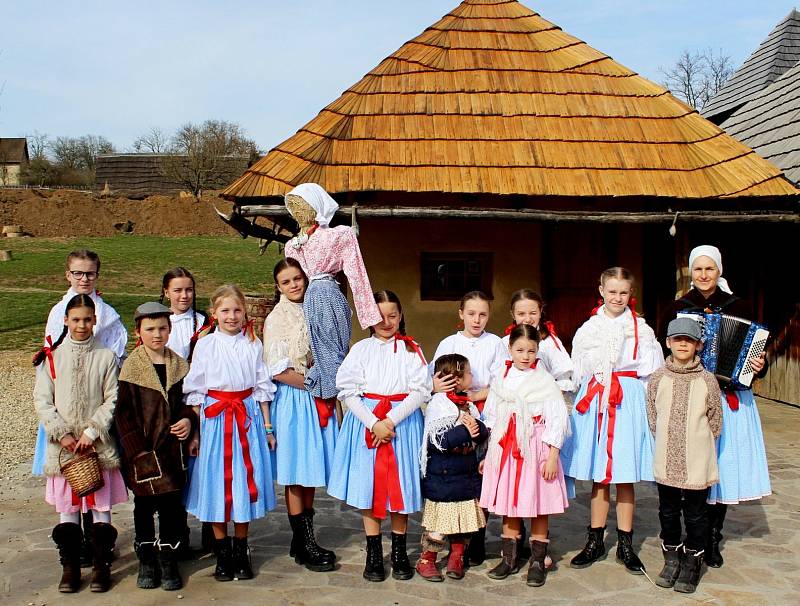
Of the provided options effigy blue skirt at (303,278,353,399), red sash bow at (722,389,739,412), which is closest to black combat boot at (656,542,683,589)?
red sash bow at (722,389,739,412)

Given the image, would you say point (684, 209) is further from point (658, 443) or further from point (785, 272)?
point (658, 443)

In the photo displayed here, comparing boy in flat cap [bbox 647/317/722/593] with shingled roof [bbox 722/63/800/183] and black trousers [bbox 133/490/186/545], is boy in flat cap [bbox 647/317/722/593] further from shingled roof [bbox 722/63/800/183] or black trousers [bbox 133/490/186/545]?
shingled roof [bbox 722/63/800/183]

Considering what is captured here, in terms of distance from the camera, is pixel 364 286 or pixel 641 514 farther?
pixel 641 514

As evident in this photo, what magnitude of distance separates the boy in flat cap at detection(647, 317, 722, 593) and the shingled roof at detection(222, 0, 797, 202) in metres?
5.02

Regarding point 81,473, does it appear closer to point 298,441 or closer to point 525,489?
point 298,441

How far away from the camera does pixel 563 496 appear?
406 centimetres

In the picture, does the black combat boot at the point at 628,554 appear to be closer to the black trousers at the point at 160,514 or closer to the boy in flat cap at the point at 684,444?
the boy in flat cap at the point at 684,444

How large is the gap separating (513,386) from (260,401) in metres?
1.33

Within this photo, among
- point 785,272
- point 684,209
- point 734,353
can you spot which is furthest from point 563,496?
point 785,272

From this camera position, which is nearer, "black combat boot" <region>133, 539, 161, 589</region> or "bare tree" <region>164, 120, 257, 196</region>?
"black combat boot" <region>133, 539, 161, 589</region>

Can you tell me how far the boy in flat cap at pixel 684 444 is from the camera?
3.97m

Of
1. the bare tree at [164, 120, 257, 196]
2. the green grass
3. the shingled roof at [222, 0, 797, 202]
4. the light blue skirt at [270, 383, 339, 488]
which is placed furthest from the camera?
the bare tree at [164, 120, 257, 196]

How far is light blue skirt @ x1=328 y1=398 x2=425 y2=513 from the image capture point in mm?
4047

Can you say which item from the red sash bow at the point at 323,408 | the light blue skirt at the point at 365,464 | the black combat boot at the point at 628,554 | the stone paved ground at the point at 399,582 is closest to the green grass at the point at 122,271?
the stone paved ground at the point at 399,582
